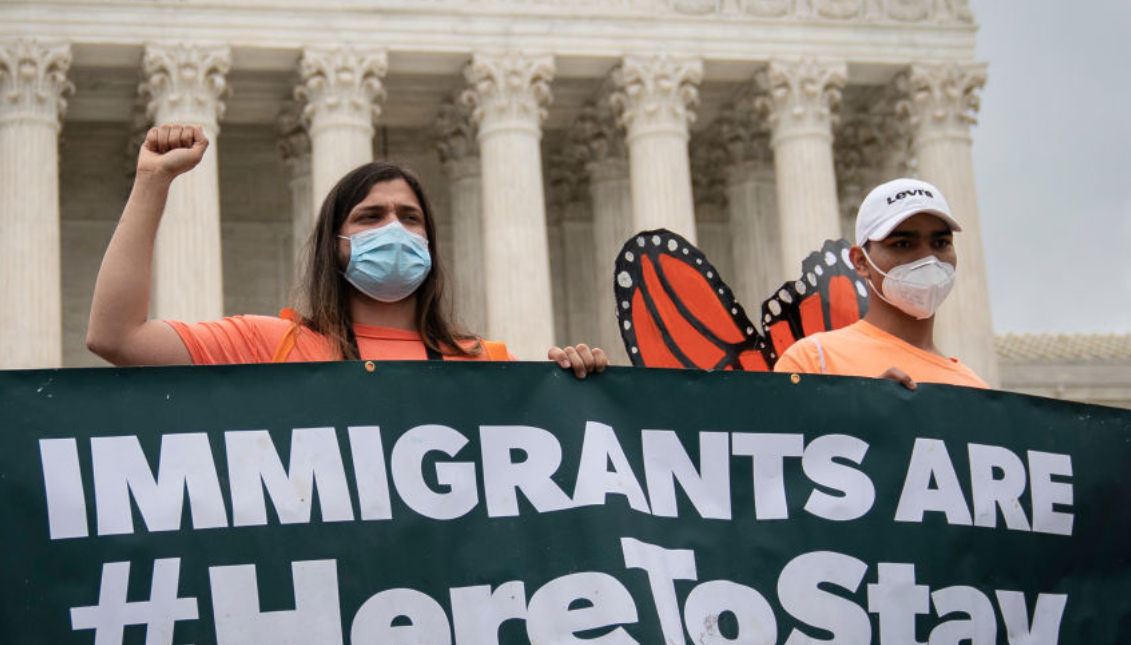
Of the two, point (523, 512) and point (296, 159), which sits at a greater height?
point (296, 159)

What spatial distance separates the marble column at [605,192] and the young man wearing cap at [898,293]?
30.7 m

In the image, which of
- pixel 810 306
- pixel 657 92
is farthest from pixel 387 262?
pixel 657 92

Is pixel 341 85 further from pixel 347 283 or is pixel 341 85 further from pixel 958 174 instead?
pixel 347 283

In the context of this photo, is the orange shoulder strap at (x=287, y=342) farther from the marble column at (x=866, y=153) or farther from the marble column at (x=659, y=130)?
the marble column at (x=866, y=153)

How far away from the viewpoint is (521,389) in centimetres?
637

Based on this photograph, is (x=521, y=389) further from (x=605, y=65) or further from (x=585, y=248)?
(x=585, y=248)

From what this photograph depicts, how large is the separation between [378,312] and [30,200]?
26858mm

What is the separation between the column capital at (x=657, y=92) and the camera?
35.6m

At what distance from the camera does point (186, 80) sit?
33.6m

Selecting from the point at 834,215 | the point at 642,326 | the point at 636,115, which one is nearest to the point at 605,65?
the point at 636,115

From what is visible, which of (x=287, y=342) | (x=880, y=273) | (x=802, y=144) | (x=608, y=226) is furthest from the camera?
(x=608, y=226)

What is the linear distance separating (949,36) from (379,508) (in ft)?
112

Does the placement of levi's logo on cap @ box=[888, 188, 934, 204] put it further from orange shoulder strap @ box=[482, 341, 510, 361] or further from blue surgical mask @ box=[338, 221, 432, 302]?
blue surgical mask @ box=[338, 221, 432, 302]

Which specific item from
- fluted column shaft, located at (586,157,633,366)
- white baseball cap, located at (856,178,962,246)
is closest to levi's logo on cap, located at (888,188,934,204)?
white baseball cap, located at (856,178,962,246)
